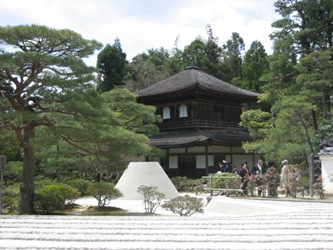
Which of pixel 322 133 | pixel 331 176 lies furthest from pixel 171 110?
pixel 331 176

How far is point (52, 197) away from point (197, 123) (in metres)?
17.1

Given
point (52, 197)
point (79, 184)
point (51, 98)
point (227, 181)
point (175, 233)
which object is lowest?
point (175, 233)

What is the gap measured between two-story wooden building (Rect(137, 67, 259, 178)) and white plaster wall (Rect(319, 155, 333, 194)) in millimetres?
8594

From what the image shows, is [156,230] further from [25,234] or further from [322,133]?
[322,133]

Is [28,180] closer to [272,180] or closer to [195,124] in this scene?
[272,180]

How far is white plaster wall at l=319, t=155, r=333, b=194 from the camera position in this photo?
18409 millimetres

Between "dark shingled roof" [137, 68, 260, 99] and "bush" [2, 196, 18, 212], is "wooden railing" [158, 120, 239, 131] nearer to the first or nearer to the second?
"dark shingled roof" [137, 68, 260, 99]

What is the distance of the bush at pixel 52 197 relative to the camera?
13.1 m

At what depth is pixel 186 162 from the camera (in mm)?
29125

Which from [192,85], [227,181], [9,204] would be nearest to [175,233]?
[9,204]

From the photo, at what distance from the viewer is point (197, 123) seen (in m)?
29.3

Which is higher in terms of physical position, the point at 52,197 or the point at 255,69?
the point at 255,69

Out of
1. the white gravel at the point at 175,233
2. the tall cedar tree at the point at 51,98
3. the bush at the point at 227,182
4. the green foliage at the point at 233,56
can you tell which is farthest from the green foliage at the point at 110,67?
the white gravel at the point at 175,233

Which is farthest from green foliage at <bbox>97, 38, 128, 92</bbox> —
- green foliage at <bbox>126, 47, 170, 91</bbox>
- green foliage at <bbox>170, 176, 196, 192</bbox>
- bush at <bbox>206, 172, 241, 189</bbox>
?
bush at <bbox>206, 172, 241, 189</bbox>
